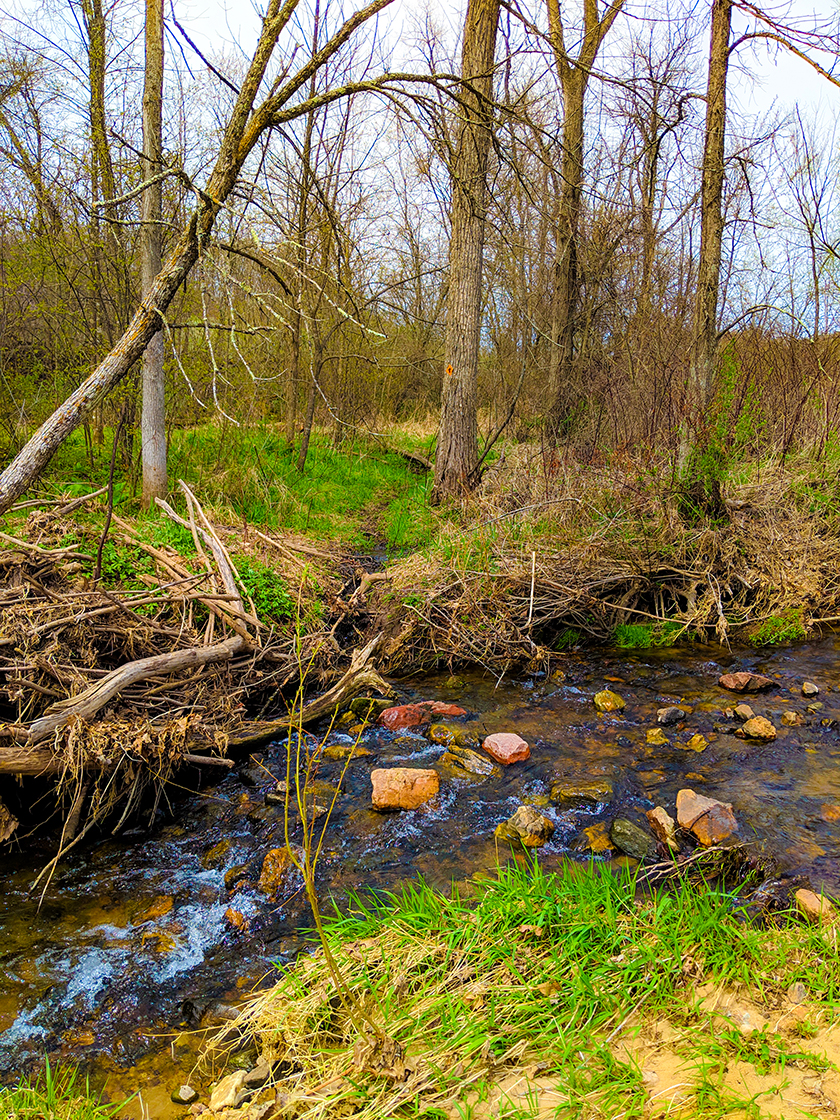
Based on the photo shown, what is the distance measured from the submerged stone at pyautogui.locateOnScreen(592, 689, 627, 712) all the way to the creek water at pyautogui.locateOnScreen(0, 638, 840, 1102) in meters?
0.05

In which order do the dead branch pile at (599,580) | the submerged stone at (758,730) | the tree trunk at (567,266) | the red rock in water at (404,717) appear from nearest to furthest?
the submerged stone at (758,730), the red rock in water at (404,717), the dead branch pile at (599,580), the tree trunk at (567,266)

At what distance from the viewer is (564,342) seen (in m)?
12.4

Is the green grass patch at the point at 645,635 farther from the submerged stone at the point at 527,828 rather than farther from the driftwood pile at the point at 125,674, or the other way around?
the submerged stone at the point at 527,828

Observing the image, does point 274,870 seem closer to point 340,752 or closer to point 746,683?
point 340,752

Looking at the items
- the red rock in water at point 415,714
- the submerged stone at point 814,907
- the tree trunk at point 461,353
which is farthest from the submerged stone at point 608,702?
the tree trunk at point 461,353

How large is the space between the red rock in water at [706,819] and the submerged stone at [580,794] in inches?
17.5

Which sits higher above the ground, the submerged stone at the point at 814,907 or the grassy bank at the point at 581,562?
the grassy bank at the point at 581,562

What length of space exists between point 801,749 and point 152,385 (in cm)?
651

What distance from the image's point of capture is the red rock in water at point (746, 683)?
501cm

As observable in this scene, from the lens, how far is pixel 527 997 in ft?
7.38

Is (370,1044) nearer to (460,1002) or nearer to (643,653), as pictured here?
(460,1002)

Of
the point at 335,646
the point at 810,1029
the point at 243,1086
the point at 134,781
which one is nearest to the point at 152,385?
the point at 335,646

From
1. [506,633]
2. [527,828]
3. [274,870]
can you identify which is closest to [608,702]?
[506,633]

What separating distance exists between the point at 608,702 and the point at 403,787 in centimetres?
187
